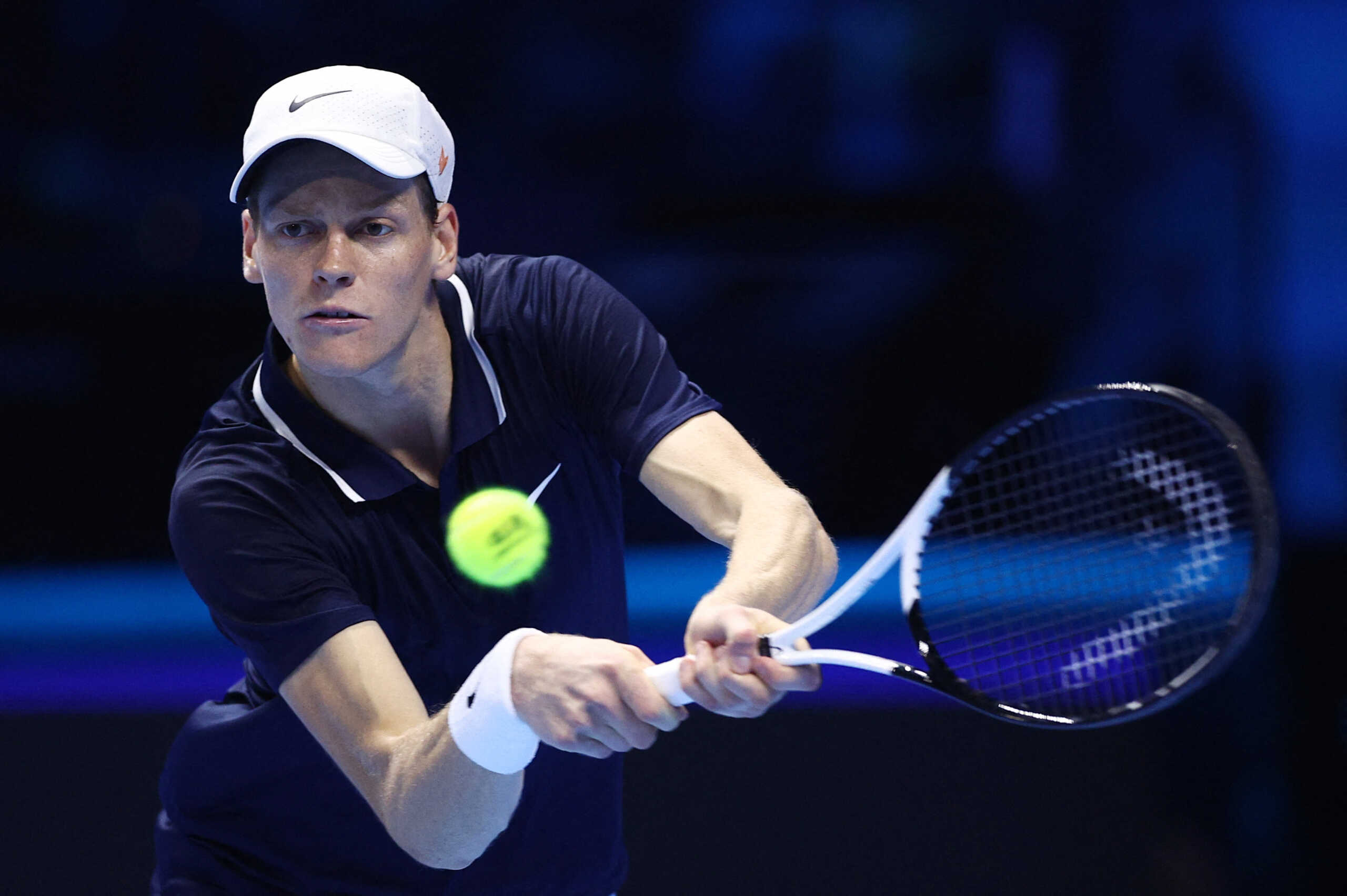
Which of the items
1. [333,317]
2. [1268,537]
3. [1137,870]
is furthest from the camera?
[1137,870]

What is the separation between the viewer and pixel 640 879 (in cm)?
315

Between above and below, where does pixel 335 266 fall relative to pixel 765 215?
below

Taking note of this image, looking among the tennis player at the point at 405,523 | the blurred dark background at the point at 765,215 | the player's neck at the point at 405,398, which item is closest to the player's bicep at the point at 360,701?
the tennis player at the point at 405,523

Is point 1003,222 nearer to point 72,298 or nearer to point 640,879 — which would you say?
point 640,879

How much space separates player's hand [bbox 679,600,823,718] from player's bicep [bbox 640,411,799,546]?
1.18 feet

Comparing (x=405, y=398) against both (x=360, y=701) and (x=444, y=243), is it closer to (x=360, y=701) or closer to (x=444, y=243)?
(x=444, y=243)

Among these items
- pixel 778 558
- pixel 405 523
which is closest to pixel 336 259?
pixel 405 523

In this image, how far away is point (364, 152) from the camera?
5.78ft

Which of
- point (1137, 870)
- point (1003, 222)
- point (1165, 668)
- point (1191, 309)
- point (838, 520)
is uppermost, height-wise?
point (1003, 222)

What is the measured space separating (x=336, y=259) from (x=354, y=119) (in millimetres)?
172

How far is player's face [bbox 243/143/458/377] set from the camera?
1764 mm

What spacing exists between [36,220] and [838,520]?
2.02m

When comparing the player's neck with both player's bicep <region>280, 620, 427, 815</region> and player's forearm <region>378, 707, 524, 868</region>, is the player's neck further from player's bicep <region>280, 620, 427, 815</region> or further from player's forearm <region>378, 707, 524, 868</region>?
player's forearm <region>378, 707, 524, 868</region>

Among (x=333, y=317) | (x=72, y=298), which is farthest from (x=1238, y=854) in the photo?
(x=72, y=298)
